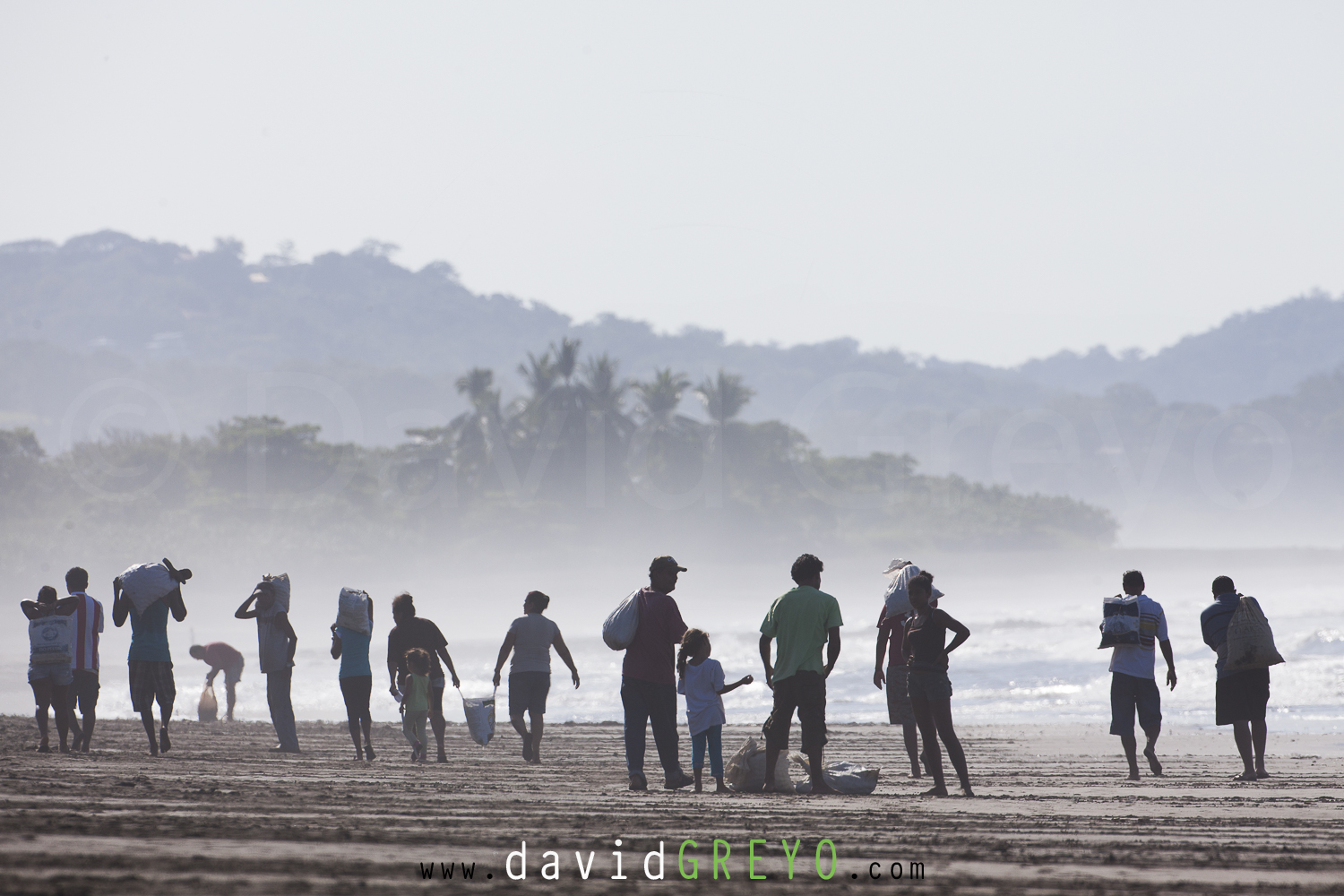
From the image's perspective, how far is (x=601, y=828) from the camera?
5598 millimetres

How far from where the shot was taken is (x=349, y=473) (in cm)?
7050

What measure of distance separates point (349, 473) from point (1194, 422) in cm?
10760

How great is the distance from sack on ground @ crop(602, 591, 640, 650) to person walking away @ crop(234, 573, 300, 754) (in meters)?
3.33

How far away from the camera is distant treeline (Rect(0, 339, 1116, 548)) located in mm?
66250

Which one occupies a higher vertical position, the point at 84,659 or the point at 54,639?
the point at 54,639

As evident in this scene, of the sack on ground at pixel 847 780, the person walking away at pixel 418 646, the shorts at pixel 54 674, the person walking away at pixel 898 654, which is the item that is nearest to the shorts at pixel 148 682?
the shorts at pixel 54 674

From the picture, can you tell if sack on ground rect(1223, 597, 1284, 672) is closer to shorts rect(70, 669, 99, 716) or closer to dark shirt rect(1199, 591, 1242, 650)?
dark shirt rect(1199, 591, 1242, 650)

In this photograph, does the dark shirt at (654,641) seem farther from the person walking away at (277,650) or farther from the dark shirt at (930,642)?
the person walking away at (277,650)

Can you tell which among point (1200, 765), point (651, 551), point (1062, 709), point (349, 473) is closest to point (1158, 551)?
point (651, 551)

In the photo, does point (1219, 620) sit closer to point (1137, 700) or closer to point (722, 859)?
point (1137, 700)

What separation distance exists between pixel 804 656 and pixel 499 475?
66.0m

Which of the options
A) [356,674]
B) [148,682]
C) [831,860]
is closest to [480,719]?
[356,674]

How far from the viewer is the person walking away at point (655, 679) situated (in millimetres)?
7707

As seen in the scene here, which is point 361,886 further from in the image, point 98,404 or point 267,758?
point 98,404
